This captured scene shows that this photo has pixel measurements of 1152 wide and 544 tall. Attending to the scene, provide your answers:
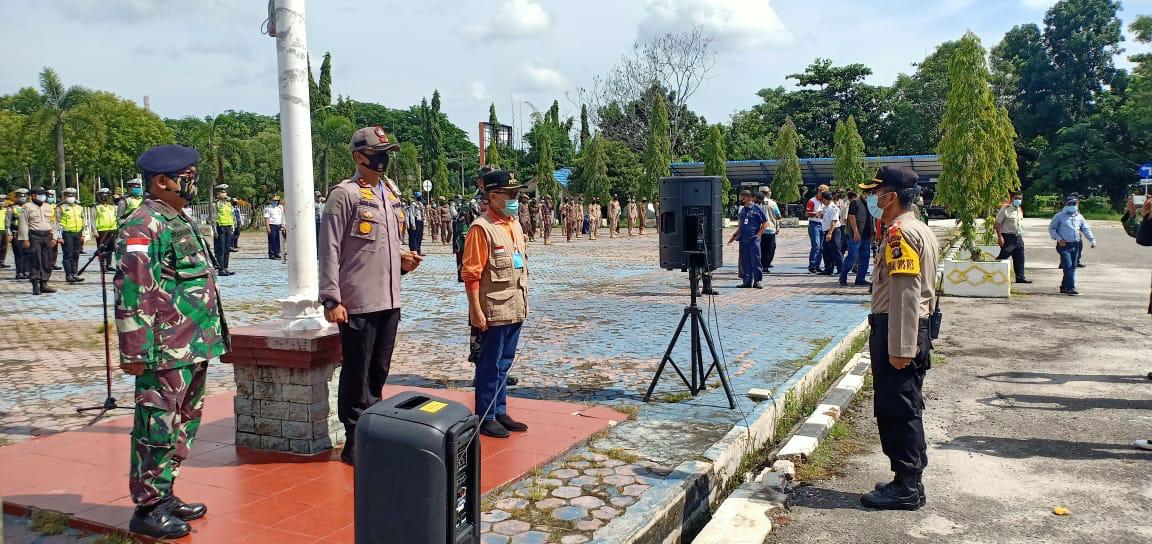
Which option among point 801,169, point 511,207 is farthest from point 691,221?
point 801,169

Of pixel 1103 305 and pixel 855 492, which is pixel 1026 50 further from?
pixel 855 492

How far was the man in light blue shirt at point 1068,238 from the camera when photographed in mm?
13461

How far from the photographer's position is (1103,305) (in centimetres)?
1209

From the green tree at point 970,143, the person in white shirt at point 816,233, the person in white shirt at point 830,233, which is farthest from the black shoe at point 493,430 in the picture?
the person in white shirt at point 816,233

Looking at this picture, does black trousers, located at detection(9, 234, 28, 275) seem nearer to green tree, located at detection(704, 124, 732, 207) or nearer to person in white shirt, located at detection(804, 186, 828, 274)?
person in white shirt, located at detection(804, 186, 828, 274)

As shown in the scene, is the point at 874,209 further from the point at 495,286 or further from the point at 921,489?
the point at 495,286

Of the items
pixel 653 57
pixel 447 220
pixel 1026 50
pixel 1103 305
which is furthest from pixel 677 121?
pixel 1103 305

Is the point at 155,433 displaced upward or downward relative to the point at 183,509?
upward

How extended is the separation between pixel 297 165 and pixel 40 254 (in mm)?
12226

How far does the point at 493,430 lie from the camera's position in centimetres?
516

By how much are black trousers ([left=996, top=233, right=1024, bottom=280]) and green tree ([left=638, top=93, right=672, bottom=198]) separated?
26.5m

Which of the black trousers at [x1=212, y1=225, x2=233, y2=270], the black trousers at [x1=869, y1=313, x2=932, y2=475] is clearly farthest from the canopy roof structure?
the black trousers at [x1=869, y1=313, x2=932, y2=475]

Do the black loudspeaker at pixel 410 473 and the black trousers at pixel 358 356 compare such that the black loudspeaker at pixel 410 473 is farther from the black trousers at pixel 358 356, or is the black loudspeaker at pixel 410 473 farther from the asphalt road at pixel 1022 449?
the asphalt road at pixel 1022 449

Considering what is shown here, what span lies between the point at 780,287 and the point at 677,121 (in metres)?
36.2
